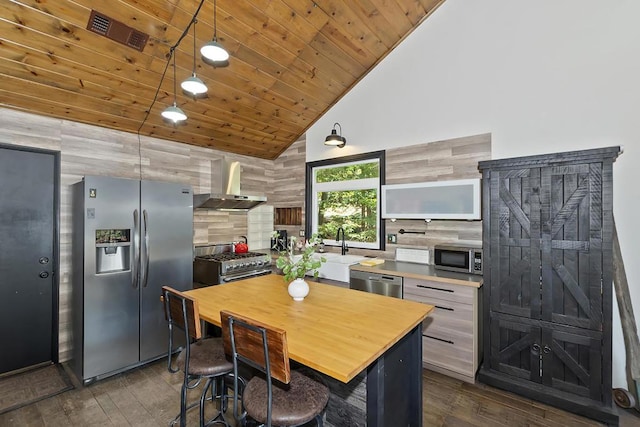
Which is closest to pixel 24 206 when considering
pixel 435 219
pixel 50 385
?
pixel 50 385

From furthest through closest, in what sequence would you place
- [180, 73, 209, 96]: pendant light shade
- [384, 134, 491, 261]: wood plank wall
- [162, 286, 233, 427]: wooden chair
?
1. [384, 134, 491, 261]: wood plank wall
2. [180, 73, 209, 96]: pendant light shade
3. [162, 286, 233, 427]: wooden chair

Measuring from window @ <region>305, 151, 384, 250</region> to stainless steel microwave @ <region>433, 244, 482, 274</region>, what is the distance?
0.87m

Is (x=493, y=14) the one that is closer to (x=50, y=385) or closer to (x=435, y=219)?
(x=435, y=219)

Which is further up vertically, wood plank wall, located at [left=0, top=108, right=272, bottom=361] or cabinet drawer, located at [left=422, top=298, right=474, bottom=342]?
wood plank wall, located at [left=0, top=108, right=272, bottom=361]

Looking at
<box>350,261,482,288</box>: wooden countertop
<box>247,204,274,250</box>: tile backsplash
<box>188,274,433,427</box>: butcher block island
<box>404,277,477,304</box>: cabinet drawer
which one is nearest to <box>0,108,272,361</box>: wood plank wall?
<box>247,204,274,250</box>: tile backsplash

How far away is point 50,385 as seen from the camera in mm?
2768

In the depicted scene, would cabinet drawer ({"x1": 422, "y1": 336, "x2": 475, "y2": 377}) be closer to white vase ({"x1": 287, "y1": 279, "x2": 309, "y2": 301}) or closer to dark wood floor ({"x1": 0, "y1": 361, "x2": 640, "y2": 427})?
dark wood floor ({"x1": 0, "y1": 361, "x2": 640, "y2": 427})

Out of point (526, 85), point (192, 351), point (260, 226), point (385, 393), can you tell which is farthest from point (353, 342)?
point (260, 226)

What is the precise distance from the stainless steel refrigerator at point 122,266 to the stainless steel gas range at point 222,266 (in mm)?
354

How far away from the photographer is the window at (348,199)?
13.5 feet

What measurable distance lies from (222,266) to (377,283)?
71.3 inches

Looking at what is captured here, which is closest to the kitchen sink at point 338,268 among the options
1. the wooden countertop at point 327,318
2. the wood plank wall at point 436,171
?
the wood plank wall at point 436,171

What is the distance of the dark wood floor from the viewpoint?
227 cm

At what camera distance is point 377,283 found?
10.7 feet
